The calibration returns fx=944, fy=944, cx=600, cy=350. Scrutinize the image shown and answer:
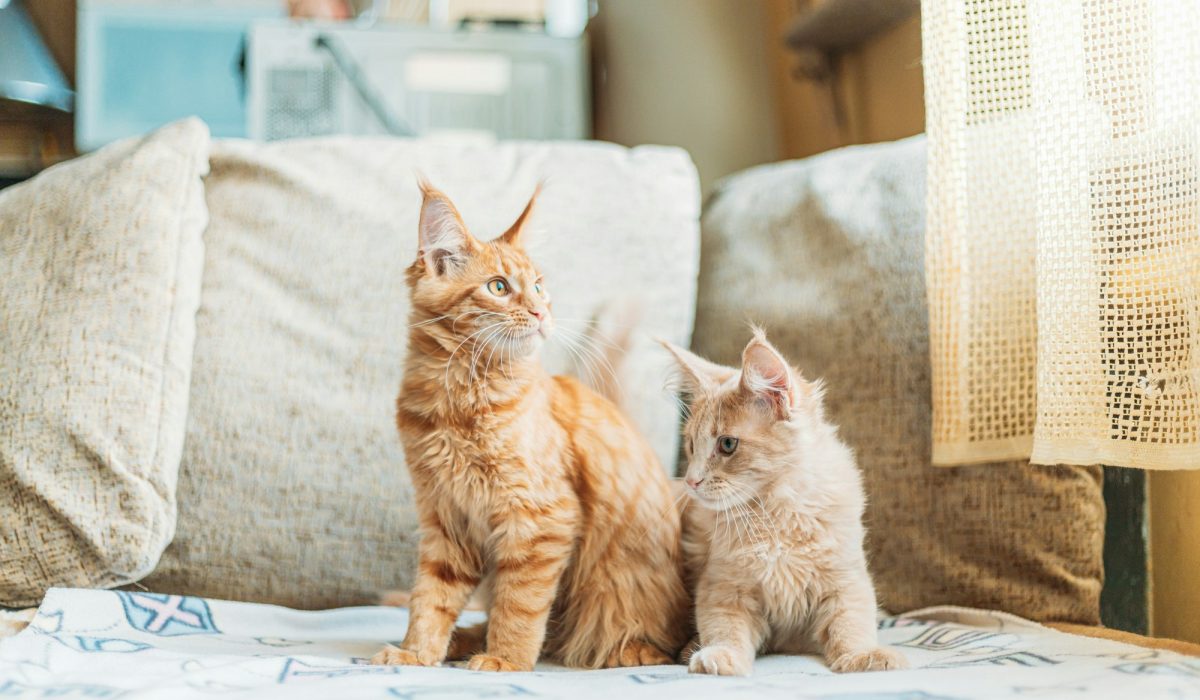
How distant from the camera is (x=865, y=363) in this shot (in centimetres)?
135

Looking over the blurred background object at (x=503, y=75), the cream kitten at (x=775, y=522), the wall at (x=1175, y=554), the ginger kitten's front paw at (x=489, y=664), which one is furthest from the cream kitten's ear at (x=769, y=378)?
the blurred background object at (x=503, y=75)

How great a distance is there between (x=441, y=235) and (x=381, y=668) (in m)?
0.48

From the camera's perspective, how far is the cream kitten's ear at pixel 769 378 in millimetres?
1053

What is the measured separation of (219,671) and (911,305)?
0.99 metres

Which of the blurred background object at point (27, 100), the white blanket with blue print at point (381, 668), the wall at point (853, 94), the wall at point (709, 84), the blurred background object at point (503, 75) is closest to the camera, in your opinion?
the white blanket with blue print at point (381, 668)

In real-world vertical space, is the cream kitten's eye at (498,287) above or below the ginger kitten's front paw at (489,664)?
above

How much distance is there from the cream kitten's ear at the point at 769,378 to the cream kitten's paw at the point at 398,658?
47 centimetres

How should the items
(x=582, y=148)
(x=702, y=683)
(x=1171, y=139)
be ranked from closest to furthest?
(x=702, y=683) → (x=1171, y=139) → (x=582, y=148)

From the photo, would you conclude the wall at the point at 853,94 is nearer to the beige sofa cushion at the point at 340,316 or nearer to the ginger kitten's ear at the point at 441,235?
the beige sofa cushion at the point at 340,316

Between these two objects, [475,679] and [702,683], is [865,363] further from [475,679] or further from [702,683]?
[475,679]

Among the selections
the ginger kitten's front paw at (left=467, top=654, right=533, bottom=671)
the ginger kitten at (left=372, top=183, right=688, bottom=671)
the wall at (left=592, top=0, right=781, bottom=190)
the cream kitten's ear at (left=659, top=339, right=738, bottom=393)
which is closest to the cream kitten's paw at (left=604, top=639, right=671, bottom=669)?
the ginger kitten at (left=372, top=183, right=688, bottom=671)

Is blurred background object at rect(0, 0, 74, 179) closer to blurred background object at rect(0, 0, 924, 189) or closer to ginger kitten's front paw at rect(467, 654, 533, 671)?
blurred background object at rect(0, 0, 924, 189)

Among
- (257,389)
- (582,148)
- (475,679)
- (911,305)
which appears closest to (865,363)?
(911,305)

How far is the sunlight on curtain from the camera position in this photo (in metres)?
0.99
